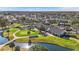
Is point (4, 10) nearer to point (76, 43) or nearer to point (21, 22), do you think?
point (21, 22)

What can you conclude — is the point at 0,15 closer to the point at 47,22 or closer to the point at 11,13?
the point at 11,13

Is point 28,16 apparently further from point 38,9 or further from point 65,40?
point 65,40

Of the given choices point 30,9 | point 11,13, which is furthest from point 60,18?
point 11,13
